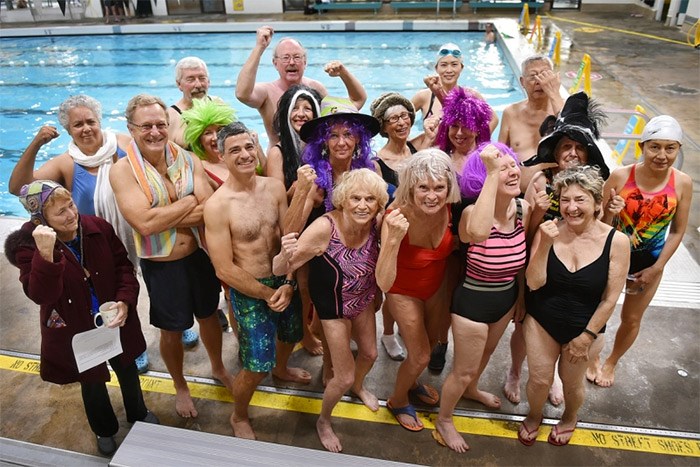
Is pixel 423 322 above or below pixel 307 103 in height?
below

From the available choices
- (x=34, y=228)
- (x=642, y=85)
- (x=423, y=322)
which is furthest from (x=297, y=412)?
(x=642, y=85)

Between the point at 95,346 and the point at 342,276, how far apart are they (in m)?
1.41

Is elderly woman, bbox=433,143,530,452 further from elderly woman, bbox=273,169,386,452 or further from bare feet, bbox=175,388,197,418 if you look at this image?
bare feet, bbox=175,388,197,418

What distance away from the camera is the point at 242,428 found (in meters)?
3.11

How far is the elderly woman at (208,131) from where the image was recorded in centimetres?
296

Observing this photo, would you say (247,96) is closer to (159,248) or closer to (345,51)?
(159,248)

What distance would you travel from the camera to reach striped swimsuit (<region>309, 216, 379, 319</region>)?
8.73ft

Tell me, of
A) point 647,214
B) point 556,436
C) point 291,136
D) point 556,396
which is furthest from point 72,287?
point 647,214

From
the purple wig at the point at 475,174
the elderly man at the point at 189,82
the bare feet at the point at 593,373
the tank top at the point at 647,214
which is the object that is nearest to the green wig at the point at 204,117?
the elderly man at the point at 189,82

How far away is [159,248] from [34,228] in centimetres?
63

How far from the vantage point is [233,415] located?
316cm

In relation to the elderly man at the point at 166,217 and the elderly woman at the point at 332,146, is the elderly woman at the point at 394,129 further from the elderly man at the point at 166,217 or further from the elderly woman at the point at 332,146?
the elderly man at the point at 166,217

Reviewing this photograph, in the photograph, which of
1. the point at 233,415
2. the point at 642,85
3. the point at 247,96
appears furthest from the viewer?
the point at 642,85

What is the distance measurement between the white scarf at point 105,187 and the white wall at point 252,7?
1736cm
